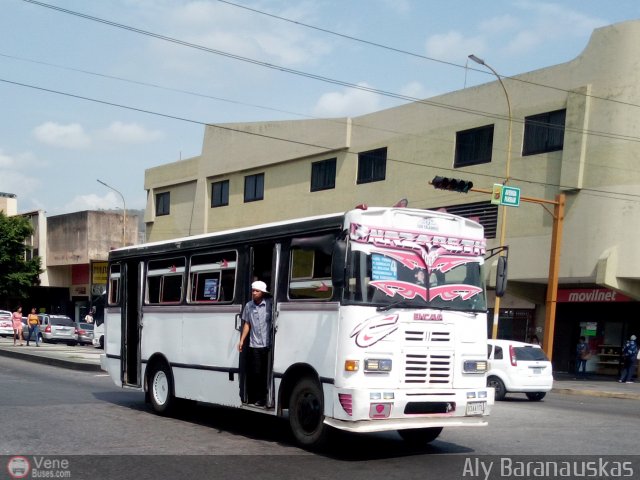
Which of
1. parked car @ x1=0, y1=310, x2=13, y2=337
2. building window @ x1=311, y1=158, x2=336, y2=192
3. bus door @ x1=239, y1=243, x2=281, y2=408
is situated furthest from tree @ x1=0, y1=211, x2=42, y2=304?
bus door @ x1=239, y1=243, x2=281, y2=408

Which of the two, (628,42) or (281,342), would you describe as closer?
(281,342)

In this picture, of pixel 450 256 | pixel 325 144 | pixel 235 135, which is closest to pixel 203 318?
pixel 450 256

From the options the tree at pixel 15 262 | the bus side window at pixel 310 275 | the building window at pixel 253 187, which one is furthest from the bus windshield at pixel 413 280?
the tree at pixel 15 262

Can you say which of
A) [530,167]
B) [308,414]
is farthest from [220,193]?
[308,414]

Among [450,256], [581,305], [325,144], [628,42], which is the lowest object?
[581,305]

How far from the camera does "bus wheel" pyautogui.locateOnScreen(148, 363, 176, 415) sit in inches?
506

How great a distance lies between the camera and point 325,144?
136ft

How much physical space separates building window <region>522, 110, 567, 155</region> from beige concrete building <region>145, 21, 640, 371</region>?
0.04m

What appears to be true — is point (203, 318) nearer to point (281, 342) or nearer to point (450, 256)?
point (281, 342)

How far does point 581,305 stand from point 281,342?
26634 millimetres

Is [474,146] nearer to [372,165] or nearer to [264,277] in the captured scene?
[372,165]

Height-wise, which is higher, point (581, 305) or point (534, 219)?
point (534, 219)

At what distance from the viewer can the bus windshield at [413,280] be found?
30.7 feet

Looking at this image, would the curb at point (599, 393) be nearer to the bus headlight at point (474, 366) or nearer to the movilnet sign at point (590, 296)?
the movilnet sign at point (590, 296)
